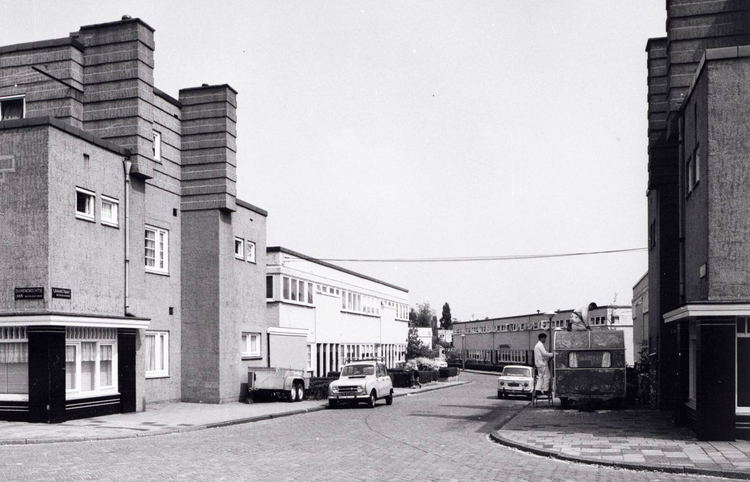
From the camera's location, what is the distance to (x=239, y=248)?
3094 cm

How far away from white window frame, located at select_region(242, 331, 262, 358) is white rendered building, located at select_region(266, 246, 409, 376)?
16.3 feet

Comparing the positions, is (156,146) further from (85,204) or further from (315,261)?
(315,261)

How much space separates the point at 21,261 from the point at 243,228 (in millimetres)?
11501

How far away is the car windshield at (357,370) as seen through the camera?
94.3 feet

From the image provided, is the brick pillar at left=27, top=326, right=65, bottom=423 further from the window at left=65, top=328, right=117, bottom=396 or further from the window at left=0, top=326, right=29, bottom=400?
the window at left=65, top=328, right=117, bottom=396

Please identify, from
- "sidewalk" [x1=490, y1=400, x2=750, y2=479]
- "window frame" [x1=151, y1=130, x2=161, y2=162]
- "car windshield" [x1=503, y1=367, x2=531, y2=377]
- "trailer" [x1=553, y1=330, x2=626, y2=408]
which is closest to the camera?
"sidewalk" [x1=490, y1=400, x2=750, y2=479]

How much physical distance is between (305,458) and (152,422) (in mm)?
8150

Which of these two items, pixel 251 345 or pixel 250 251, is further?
pixel 250 251

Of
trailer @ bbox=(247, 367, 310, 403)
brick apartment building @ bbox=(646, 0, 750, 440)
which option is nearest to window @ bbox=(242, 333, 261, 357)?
trailer @ bbox=(247, 367, 310, 403)

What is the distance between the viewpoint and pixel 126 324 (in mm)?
22703

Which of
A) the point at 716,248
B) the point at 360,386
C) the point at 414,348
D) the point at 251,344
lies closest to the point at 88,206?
the point at 360,386

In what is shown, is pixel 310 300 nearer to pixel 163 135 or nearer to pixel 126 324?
pixel 163 135

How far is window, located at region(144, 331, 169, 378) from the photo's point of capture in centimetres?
2639

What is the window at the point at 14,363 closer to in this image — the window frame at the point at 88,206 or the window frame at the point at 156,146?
the window frame at the point at 88,206
